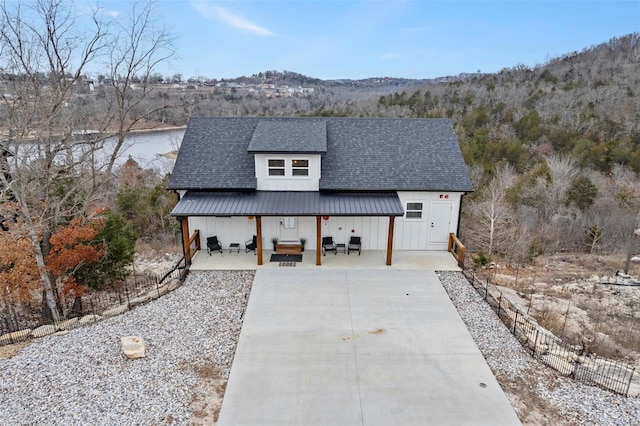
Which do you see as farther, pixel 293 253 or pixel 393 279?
pixel 293 253

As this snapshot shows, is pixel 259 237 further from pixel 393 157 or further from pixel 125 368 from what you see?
pixel 393 157

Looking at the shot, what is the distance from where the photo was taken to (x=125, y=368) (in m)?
8.38

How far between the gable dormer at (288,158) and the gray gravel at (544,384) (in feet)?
22.3

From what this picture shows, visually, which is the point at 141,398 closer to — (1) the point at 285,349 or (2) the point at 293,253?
(1) the point at 285,349

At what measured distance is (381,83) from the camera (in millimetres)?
115875

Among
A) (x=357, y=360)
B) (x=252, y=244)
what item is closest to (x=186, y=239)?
(x=252, y=244)

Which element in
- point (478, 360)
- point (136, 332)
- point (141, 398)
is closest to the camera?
point (141, 398)

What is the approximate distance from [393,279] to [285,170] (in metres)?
5.33

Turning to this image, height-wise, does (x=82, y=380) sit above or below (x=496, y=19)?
below

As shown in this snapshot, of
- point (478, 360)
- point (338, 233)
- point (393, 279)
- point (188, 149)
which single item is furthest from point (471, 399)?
point (188, 149)

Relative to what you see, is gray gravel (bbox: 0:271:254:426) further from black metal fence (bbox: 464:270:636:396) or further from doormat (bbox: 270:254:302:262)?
black metal fence (bbox: 464:270:636:396)

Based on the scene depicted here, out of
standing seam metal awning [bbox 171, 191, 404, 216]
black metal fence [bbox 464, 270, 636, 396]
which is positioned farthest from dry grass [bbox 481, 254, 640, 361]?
standing seam metal awning [bbox 171, 191, 404, 216]

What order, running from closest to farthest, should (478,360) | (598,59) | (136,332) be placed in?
(478,360) → (136,332) → (598,59)

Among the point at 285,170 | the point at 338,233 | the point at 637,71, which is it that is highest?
the point at 637,71
